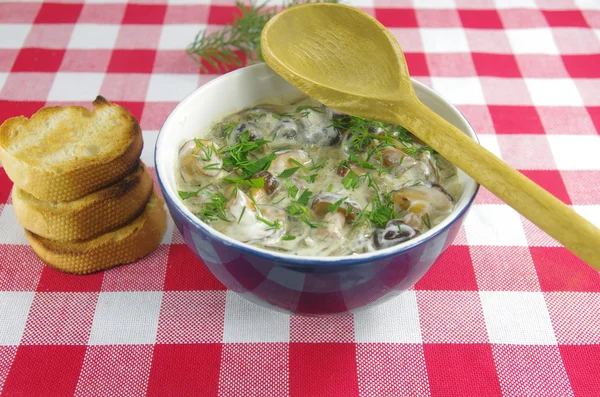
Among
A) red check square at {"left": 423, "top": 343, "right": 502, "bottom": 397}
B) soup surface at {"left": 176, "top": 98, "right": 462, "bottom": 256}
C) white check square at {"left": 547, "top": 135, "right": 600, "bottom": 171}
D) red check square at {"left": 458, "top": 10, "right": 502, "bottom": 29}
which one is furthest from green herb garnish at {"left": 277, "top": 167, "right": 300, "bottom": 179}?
red check square at {"left": 458, "top": 10, "right": 502, "bottom": 29}

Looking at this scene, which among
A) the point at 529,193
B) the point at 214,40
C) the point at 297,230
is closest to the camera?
the point at 529,193

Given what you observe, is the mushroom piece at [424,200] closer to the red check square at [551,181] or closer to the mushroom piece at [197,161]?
the mushroom piece at [197,161]

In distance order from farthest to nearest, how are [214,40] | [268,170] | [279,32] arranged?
1. [214,40]
2. [279,32]
3. [268,170]

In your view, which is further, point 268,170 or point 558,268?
point 558,268

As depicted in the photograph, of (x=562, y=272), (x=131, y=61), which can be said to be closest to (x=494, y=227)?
(x=562, y=272)

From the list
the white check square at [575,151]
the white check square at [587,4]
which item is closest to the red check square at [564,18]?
the white check square at [587,4]

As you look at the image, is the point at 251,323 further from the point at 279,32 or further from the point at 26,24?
the point at 26,24

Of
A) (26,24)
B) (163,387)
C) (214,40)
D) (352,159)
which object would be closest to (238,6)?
(214,40)

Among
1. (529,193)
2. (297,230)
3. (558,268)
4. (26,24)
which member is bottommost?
(558,268)
